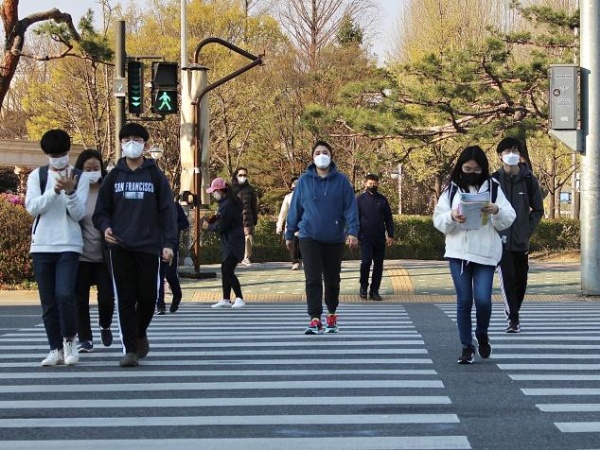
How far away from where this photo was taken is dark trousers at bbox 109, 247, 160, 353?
8742mm

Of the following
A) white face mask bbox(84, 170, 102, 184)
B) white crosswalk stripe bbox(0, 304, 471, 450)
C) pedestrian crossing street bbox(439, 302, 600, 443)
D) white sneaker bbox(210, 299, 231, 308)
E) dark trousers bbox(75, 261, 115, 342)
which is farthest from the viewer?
white sneaker bbox(210, 299, 231, 308)

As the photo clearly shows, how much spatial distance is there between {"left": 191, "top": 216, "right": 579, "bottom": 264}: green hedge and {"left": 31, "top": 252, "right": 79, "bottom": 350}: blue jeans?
1668 cm

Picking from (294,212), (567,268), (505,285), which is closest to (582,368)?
(505,285)

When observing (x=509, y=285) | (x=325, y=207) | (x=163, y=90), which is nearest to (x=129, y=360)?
(x=325, y=207)

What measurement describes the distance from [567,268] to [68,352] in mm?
16929

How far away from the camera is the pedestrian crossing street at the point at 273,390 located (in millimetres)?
6176

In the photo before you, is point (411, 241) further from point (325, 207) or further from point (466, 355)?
point (466, 355)

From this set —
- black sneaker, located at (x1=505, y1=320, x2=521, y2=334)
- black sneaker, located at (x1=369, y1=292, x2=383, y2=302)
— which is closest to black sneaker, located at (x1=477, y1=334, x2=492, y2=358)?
black sneaker, located at (x1=505, y1=320, x2=521, y2=334)

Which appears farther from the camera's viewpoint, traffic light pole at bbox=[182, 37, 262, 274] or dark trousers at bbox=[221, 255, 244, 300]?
traffic light pole at bbox=[182, 37, 262, 274]

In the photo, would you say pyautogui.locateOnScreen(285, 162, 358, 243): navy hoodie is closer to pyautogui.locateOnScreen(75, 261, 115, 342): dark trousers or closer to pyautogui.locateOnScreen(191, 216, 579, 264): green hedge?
pyautogui.locateOnScreen(75, 261, 115, 342): dark trousers

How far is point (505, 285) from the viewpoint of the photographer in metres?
11.3

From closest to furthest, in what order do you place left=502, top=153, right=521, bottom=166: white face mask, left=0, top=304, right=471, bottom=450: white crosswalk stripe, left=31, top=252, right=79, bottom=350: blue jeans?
left=0, top=304, right=471, bottom=450: white crosswalk stripe
left=31, top=252, right=79, bottom=350: blue jeans
left=502, top=153, right=521, bottom=166: white face mask

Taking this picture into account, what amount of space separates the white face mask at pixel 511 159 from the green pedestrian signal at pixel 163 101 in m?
9.10

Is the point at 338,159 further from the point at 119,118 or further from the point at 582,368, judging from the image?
the point at 582,368
